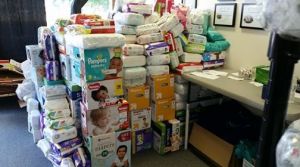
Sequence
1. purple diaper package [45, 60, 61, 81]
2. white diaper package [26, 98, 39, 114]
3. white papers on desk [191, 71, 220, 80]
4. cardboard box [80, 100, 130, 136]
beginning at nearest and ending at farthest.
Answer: cardboard box [80, 100, 130, 136] → purple diaper package [45, 60, 61, 81] → white papers on desk [191, 71, 220, 80] → white diaper package [26, 98, 39, 114]

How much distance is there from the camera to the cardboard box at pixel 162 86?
2330 millimetres

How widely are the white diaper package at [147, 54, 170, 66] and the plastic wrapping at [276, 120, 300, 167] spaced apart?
171cm

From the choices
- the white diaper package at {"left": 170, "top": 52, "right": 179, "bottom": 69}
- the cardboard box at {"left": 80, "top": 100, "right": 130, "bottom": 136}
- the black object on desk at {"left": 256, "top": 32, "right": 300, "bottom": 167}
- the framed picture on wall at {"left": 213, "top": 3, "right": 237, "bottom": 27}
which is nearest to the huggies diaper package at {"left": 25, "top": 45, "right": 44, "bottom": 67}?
the cardboard box at {"left": 80, "top": 100, "right": 130, "bottom": 136}

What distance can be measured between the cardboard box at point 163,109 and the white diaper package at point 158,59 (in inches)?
14.2

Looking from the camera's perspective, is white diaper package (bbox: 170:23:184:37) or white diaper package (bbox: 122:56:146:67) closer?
white diaper package (bbox: 122:56:146:67)

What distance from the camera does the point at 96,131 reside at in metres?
1.92

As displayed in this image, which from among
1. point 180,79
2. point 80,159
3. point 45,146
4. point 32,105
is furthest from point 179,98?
point 32,105

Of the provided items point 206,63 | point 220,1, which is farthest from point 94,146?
point 220,1

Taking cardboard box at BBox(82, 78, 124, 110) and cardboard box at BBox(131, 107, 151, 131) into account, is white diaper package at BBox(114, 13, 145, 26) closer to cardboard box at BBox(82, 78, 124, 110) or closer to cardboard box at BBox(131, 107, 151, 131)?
cardboard box at BBox(82, 78, 124, 110)

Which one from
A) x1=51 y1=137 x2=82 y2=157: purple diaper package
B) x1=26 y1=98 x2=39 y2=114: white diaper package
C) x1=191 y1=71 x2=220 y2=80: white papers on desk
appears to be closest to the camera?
x1=51 y1=137 x2=82 y2=157: purple diaper package

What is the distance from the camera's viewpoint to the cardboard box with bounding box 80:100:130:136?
6.15 feet

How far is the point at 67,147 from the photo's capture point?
2018 millimetres

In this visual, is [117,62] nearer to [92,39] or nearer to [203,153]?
[92,39]

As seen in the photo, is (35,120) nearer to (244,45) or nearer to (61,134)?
(61,134)
